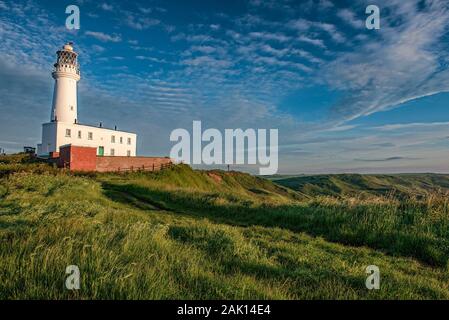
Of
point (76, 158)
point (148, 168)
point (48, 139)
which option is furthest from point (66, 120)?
point (148, 168)

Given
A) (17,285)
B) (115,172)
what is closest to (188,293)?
(17,285)

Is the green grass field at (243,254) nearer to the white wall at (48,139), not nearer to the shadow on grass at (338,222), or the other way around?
the shadow on grass at (338,222)

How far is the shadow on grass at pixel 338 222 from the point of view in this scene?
30.6ft

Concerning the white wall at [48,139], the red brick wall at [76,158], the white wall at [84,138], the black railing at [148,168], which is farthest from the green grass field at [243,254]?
the white wall at [48,139]

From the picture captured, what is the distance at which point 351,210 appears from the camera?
43.5 ft

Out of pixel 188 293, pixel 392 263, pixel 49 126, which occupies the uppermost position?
pixel 49 126

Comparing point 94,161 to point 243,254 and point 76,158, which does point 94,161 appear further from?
point 243,254

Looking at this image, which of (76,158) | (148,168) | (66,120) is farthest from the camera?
(148,168)

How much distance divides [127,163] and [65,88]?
14.5 meters

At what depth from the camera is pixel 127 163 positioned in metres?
43.9

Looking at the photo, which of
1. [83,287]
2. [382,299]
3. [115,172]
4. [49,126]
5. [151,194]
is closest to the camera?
[83,287]

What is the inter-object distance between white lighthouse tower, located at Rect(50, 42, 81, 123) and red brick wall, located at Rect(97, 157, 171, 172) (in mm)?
10152

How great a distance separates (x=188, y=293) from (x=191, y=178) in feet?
153
